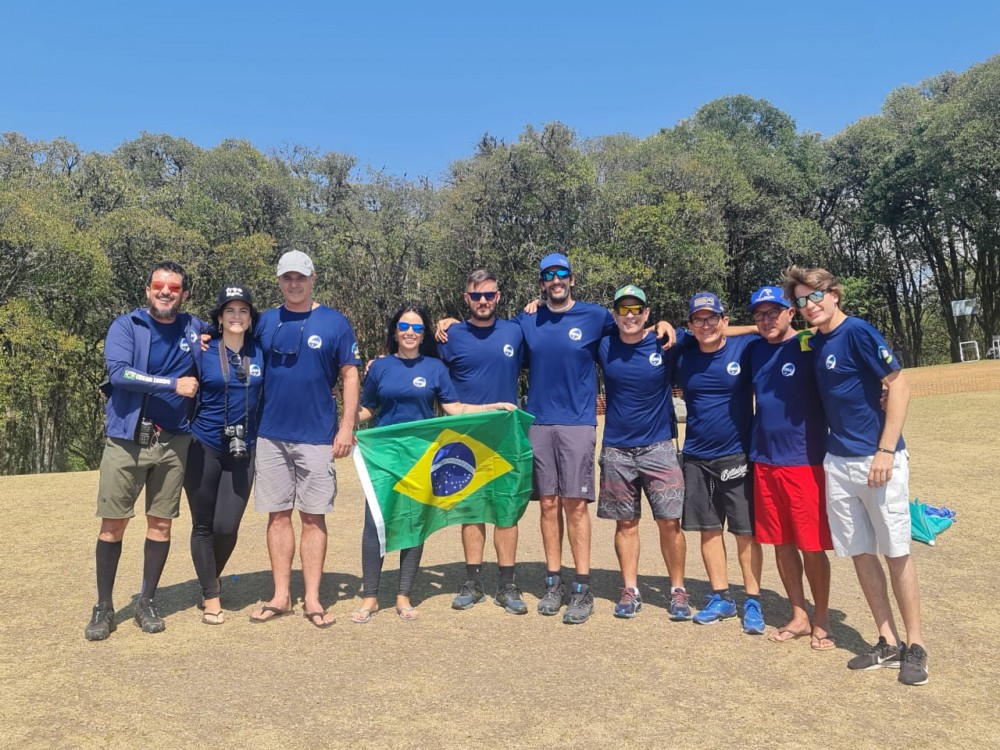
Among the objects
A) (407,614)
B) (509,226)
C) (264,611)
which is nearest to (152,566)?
(264,611)

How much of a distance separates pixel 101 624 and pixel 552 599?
2938 millimetres

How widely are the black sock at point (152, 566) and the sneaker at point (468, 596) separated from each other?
1.99m

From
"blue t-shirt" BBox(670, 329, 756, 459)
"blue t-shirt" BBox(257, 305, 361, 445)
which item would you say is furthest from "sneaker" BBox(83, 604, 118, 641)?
"blue t-shirt" BBox(670, 329, 756, 459)

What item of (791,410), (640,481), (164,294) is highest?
(164,294)

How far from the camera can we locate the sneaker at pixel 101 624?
15.4 ft

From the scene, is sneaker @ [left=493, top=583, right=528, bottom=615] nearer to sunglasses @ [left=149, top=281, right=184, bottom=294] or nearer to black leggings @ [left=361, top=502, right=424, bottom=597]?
black leggings @ [left=361, top=502, right=424, bottom=597]

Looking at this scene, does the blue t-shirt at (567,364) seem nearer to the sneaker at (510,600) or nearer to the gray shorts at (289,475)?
the sneaker at (510,600)

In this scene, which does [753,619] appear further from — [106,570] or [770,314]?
[106,570]

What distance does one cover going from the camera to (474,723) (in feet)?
11.6

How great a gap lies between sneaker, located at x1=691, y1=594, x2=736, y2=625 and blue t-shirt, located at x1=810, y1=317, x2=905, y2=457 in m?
1.37

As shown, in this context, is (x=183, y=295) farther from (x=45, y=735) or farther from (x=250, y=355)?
(x=45, y=735)

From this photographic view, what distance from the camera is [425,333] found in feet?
17.4

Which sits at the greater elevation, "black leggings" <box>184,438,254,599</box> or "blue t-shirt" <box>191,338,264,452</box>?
"blue t-shirt" <box>191,338,264,452</box>

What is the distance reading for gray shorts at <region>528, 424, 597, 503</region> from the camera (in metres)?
5.14
